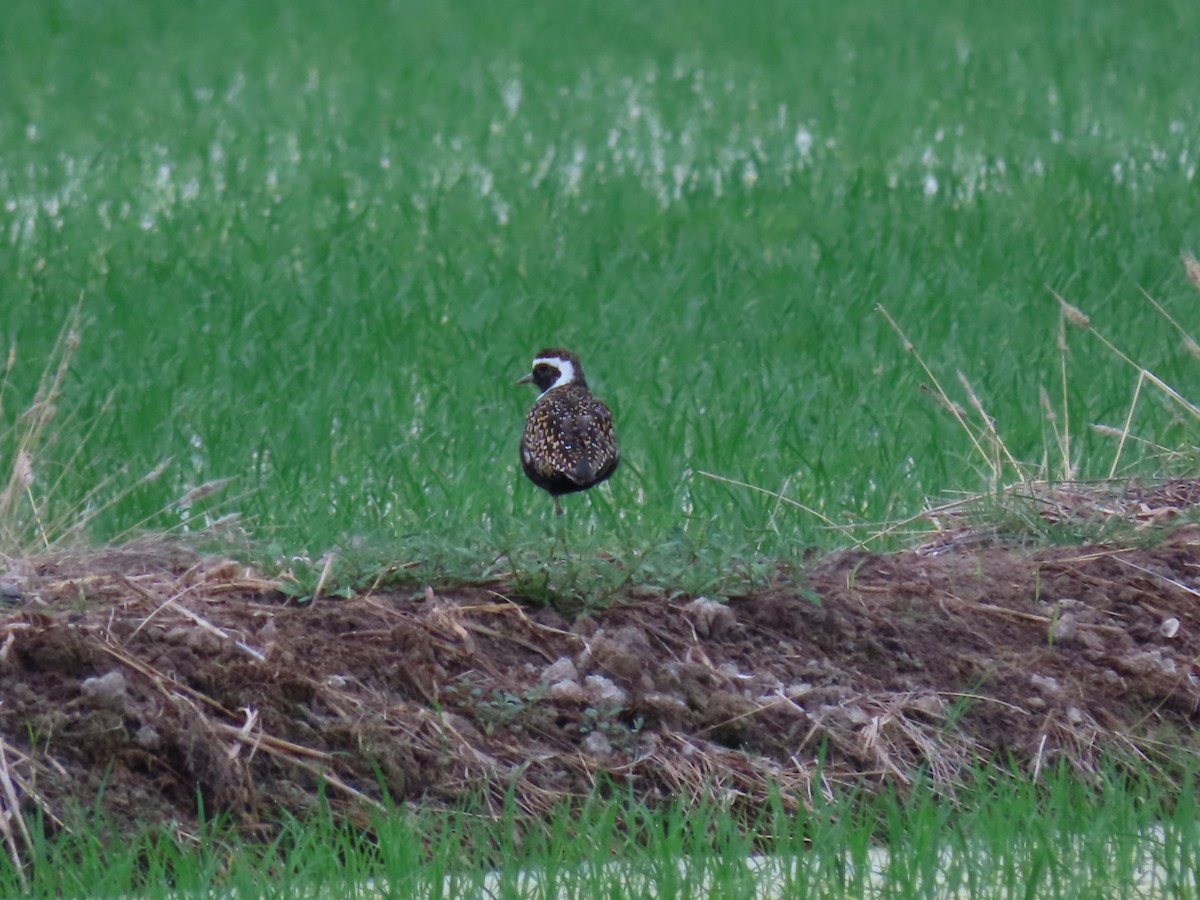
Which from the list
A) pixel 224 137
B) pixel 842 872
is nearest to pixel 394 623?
pixel 842 872

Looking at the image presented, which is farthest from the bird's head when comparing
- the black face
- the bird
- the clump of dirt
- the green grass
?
the green grass

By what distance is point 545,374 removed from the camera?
6379 millimetres

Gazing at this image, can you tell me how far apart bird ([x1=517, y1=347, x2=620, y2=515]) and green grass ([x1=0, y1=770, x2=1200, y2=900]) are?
1.46m

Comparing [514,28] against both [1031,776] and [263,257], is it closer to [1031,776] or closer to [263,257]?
[263,257]

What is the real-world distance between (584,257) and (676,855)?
22.2ft

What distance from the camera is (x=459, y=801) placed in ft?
14.1

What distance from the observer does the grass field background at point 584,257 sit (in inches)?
263

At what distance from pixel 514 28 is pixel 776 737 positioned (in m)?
14.6

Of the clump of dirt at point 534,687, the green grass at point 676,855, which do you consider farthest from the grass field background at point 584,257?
the green grass at point 676,855

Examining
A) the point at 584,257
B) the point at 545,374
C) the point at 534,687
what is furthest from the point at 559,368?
the point at 584,257

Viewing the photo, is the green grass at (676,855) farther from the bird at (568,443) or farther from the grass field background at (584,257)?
the bird at (568,443)

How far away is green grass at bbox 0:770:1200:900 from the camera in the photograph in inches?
149

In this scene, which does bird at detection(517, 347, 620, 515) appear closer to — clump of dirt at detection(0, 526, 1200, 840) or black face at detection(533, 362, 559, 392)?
black face at detection(533, 362, 559, 392)

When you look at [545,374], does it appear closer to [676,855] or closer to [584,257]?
[676,855]
